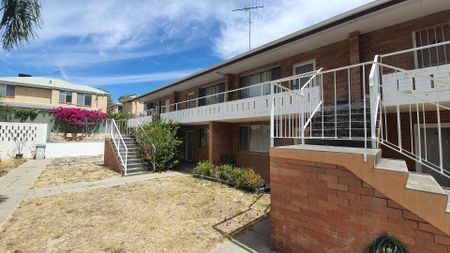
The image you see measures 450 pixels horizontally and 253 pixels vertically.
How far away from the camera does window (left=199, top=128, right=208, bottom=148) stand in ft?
51.9

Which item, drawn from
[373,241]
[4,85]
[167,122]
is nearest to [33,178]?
[167,122]

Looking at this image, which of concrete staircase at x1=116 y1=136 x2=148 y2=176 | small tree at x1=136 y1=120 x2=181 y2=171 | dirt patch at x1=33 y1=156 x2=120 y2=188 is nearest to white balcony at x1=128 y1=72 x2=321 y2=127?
small tree at x1=136 y1=120 x2=181 y2=171

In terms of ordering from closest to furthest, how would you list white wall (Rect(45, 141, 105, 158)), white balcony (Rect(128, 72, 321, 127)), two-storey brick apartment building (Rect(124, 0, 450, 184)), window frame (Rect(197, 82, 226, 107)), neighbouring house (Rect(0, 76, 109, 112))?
two-storey brick apartment building (Rect(124, 0, 450, 184)) < white balcony (Rect(128, 72, 321, 127)) < window frame (Rect(197, 82, 226, 107)) < white wall (Rect(45, 141, 105, 158)) < neighbouring house (Rect(0, 76, 109, 112))

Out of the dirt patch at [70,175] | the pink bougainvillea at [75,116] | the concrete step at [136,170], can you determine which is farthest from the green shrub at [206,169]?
the pink bougainvillea at [75,116]

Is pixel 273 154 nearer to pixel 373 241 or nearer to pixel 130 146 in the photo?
pixel 373 241

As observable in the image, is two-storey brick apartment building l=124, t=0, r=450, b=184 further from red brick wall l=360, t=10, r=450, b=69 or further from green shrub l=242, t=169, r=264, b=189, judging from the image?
green shrub l=242, t=169, r=264, b=189

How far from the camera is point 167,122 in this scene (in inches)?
577

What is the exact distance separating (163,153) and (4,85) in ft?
83.7

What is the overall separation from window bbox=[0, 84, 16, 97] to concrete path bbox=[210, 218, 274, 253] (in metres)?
33.1

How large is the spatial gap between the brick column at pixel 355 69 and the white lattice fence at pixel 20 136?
2120 centimetres

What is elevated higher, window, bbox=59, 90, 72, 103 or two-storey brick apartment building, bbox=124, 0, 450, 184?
window, bbox=59, 90, 72, 103

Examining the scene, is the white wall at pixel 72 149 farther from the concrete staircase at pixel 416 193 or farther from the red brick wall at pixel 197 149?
the concrete staircase at pixel 416 193

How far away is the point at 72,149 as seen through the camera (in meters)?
20.6

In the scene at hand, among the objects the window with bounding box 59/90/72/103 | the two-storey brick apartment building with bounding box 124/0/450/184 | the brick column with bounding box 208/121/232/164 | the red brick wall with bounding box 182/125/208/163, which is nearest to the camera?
the two-storey brick apartment building with bounding box 124/0/450/184
